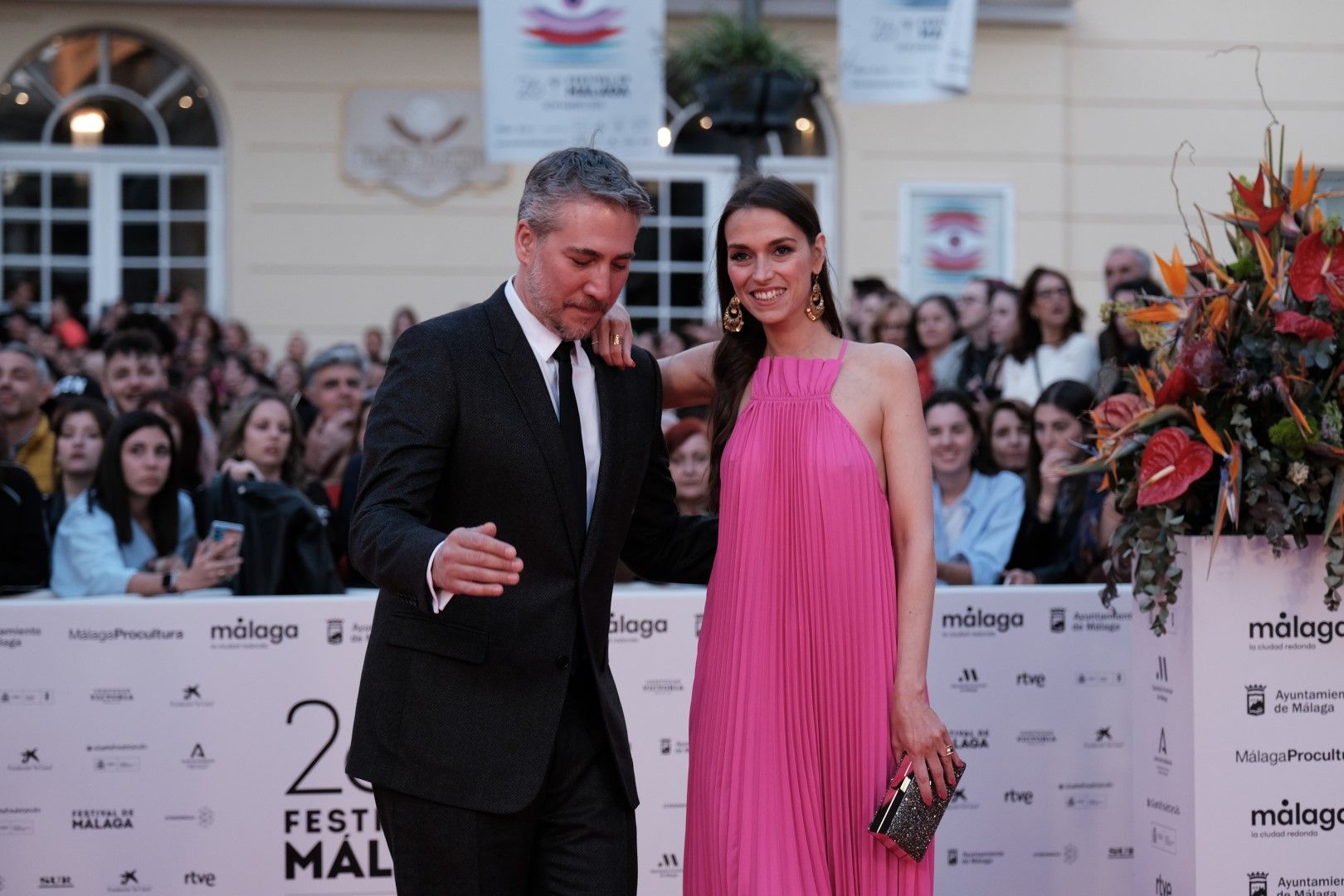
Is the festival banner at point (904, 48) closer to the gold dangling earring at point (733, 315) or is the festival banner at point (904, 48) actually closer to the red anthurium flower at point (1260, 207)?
the red anthurium flower at point (1260, 207)

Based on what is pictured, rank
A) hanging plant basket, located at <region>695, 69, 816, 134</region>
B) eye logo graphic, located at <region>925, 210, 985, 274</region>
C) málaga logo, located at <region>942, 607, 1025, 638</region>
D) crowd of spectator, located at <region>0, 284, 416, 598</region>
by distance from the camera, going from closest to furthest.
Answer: málaga logo, located at <region>942, 607, 1025, 638</region> → crowd of spectator, located at <region>0, 284, 416, 598</region> → hanging plant basket, located at <region>695, 69, 816, 134</region> → eye logo graphic, located at <region>925, 210, 985, 274</region>

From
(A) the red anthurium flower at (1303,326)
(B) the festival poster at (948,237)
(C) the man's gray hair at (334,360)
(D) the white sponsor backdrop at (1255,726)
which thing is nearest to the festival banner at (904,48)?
(C) the man's gray hair at (334,360)

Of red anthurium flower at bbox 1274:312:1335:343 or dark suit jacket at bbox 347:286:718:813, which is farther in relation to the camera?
red anthurium flower at bbox 1274:312:1335:343

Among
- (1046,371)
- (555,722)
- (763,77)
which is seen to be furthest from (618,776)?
(763,77)

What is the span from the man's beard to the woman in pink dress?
166mm

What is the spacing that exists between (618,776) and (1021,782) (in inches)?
87.7

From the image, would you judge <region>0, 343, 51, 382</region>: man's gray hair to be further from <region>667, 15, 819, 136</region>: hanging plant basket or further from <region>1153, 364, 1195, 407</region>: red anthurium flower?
<region>1153, 364, 1195, 407</region>: red anthurium flower

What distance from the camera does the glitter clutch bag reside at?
3234 millimetres

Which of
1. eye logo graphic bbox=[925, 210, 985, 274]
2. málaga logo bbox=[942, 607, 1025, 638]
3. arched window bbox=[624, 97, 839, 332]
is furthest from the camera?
arched window bbox=[624, 97, 839, 332]

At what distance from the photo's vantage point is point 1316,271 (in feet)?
12.6

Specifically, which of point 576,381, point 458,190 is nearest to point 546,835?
point 576,381

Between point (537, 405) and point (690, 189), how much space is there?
11.0 meters

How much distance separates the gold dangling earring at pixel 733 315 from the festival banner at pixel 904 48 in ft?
20.1

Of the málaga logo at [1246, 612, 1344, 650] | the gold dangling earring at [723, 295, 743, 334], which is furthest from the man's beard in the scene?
the málaga logo at [1246, 612, 1344, 650]
